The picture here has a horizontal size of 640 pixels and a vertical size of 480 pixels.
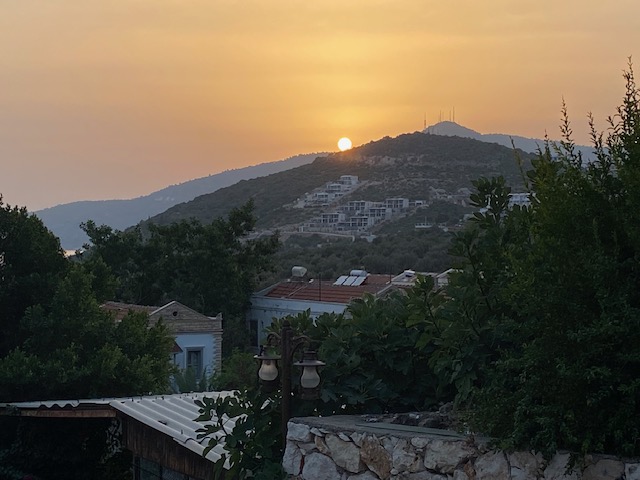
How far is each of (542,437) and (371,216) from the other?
75.4 meters

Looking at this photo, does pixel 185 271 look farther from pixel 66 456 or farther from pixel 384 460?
pixel 384 460

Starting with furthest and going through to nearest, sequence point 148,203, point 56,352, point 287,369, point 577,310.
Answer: point 148,203
point 56,352
point 287,369
point 577,310

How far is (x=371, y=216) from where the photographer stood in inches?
3150

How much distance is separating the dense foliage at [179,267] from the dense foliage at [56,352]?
82.9 feet

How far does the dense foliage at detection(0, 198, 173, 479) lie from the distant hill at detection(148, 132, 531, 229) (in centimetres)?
6047

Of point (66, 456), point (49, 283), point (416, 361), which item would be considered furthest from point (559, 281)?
point (49, 283)

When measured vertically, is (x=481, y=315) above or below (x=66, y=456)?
above

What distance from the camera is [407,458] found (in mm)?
5445

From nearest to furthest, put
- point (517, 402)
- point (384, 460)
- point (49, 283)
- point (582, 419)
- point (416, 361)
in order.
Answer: point (582, 419) → point (517, 402) → point (384, 460) → point (416, 361) → point (49, 283)

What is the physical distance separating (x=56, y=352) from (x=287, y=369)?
999 cm

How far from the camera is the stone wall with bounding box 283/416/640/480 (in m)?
4.71

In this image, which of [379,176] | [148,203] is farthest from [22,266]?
[148,203]

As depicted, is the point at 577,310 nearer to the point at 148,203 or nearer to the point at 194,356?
the point at 194,356

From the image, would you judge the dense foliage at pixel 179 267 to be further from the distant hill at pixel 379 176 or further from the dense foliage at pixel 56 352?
the distant hill at pixel 379 176
